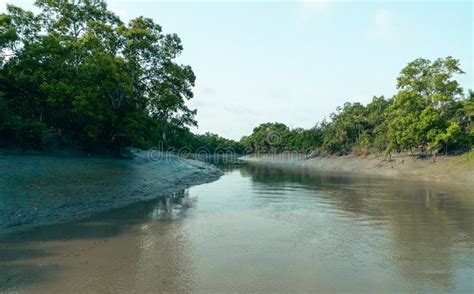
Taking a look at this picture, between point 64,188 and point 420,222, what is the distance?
48.1ft

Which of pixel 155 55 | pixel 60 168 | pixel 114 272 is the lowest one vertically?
pixel 114 272

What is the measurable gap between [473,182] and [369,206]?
16.6 meters

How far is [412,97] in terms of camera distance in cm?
4300

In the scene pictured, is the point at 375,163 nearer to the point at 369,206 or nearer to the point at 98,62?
the point at 369,206

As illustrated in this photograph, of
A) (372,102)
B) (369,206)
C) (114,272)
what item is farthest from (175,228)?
(372,102)

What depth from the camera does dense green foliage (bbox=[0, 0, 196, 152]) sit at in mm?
22734

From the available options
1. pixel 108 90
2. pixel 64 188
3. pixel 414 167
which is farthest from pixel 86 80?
pixel 414 167

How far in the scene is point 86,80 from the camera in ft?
81.1

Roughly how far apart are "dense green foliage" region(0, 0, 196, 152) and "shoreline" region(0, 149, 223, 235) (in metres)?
2.96

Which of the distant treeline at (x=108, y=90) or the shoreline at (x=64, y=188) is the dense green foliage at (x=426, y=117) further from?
the shoreline at (x=64, y=188)

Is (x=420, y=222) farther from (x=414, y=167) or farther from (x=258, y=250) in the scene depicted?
(x=414, y=167)

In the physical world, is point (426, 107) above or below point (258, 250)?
above

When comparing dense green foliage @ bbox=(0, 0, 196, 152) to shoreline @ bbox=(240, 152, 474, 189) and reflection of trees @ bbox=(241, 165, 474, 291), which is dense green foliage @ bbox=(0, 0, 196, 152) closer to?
reflection of trees @ bbox=(241, 165, 474, 291)

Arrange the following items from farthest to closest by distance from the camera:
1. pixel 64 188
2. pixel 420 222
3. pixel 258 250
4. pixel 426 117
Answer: pixel 426 117
pixel 64 188
pixel 420 222
pixel 258 250
